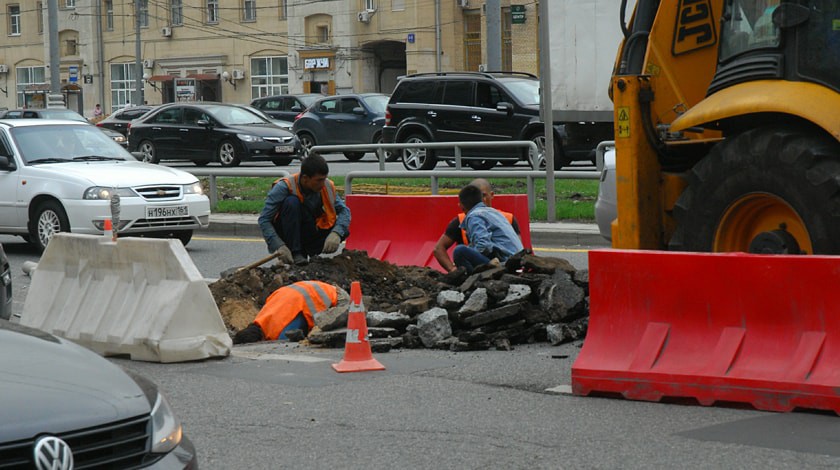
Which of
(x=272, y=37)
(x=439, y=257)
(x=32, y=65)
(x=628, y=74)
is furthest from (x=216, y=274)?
(x=32, y=65)

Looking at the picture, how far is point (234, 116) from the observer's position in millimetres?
34281

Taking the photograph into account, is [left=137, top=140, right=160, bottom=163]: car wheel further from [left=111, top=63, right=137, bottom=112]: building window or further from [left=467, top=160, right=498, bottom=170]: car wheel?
[left=111, top=63, right=137, bottom=112]: building window

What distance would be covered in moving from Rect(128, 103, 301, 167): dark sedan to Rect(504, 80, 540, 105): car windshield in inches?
306

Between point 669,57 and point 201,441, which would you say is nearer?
point 201,441

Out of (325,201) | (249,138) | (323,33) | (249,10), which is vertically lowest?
(325,201)

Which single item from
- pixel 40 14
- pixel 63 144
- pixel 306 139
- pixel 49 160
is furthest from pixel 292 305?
pixel 40 14

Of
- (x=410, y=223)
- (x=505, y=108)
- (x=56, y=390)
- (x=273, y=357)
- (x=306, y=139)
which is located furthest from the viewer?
(x=306, y=139)

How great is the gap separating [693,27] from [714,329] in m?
2.68

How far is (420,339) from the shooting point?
9.53 metres

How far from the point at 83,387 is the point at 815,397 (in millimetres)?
3819

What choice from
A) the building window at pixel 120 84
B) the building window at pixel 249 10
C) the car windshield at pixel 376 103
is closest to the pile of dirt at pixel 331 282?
the car windshield at pixel 376 103

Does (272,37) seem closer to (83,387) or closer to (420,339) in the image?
(420,339)

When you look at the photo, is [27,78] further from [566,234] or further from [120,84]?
[566,234]

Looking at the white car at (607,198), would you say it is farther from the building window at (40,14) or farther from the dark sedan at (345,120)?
the building window at (40,14)
